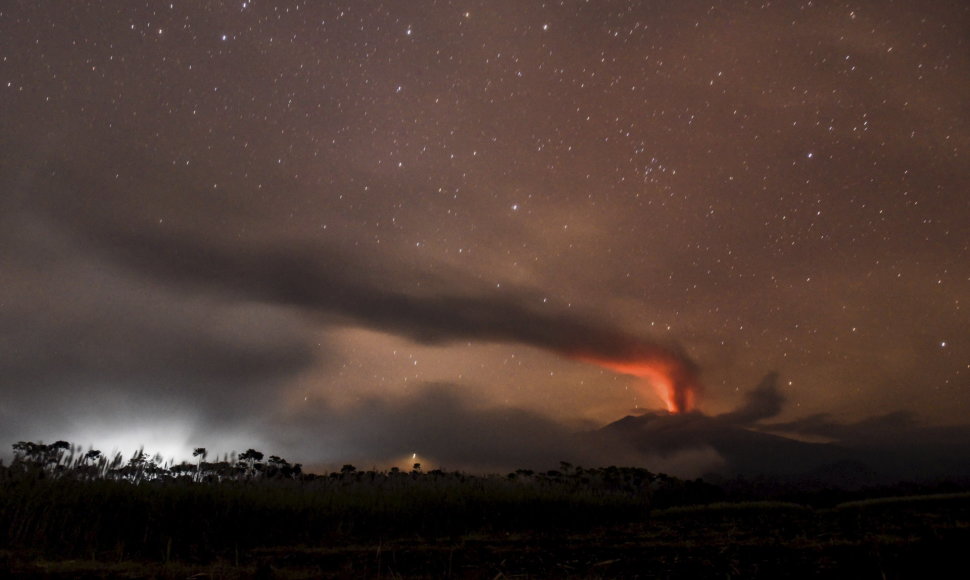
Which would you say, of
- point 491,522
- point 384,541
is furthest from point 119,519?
point 491,522

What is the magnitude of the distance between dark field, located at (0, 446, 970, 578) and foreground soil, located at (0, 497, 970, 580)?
0.09 feet

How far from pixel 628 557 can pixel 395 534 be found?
6513mm

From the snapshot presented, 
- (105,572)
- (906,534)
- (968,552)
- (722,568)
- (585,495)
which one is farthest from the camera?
(585,495)

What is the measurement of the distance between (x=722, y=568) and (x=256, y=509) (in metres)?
8.81

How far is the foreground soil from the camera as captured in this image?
5.68 metres

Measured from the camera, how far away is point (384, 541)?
10750mm

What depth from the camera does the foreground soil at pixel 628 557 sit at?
5676 millimetres

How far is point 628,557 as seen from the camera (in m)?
7.15

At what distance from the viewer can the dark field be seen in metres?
6.28

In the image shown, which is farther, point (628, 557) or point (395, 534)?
point (395, 534)

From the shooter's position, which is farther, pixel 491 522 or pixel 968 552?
pixel 491 522

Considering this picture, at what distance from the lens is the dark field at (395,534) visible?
6.28 meters

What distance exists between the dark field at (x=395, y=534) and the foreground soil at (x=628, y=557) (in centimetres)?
3

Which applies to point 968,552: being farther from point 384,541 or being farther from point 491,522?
point 491,522
